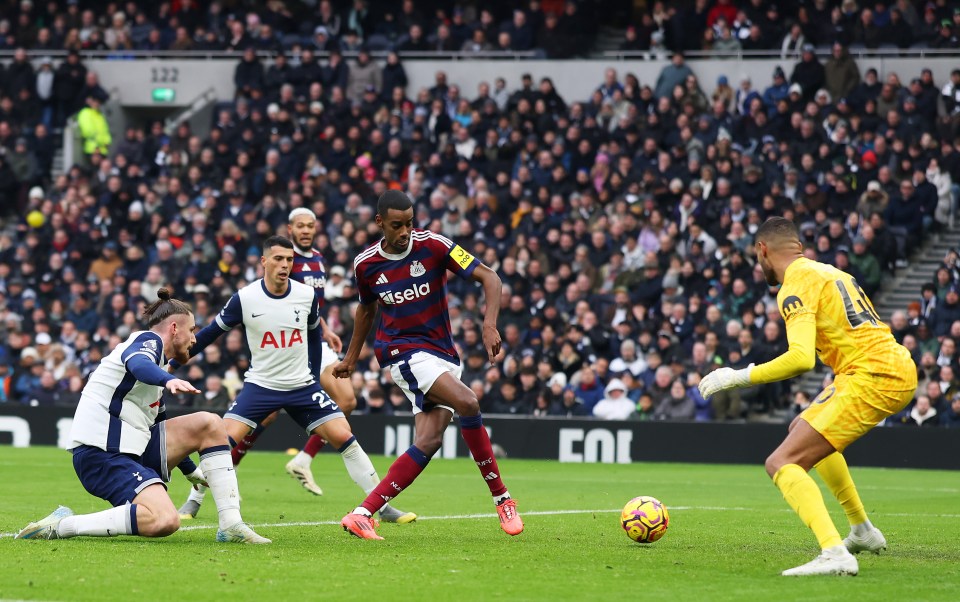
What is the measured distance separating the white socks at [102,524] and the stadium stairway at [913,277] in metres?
14.9

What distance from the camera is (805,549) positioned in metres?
9.30

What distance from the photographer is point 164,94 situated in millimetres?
30531

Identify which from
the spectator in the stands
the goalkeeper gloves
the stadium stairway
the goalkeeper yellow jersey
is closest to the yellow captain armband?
the goalkeeper yellow jersey

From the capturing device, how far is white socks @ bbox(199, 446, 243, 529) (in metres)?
9.23

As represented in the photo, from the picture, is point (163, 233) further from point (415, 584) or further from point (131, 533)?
point (415, 584)

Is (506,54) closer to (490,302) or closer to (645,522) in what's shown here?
(490,302)

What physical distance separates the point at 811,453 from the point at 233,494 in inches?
146

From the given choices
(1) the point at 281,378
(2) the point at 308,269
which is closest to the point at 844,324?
(1) the point at 281,378

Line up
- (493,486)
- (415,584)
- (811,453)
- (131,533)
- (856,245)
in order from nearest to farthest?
(415,584) → (811,453) → (131,533) → (493,486) → (856,245)

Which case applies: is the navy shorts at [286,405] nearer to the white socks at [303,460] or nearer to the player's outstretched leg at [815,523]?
the white socks at [303,460]

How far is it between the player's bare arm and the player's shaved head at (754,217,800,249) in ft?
6.27

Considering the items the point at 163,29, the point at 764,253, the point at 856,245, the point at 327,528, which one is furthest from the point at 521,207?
the point at 764,253

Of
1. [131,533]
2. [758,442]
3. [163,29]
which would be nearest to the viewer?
[131,533]

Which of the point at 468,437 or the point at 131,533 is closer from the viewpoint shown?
the point at 131,533
